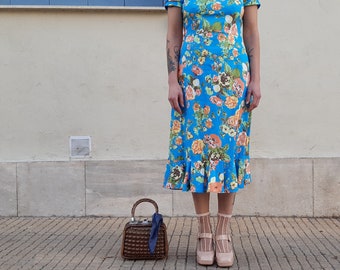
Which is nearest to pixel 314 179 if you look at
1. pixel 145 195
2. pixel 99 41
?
pixel 145 195

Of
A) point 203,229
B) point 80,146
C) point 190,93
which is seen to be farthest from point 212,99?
point 80,146

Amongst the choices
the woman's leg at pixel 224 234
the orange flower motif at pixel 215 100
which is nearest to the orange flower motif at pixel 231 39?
the orange flower motif at pixel 215 100

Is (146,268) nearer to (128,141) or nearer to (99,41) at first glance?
(128,141)

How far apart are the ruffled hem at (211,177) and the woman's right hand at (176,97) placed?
0.35 metres

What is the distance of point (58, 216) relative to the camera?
20.9ft

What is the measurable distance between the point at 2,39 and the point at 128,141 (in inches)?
57.7

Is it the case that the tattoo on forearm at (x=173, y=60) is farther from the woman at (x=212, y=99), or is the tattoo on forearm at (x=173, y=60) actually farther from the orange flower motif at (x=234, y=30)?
the orange flower motif at (x=234, y=30)

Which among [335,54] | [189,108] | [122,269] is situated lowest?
[122,269]

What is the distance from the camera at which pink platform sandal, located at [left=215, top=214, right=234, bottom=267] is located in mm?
4340

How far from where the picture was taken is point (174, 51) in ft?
14.6

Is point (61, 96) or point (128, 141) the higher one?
point (61, 96)

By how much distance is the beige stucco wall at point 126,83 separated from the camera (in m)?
6.26

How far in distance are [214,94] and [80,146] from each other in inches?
92.2

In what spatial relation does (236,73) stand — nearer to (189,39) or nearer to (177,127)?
(189,39)
